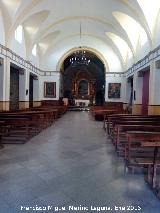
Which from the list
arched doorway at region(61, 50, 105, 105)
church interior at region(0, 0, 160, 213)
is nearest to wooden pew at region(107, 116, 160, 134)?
church interior at region(0, 0, 160, 213)

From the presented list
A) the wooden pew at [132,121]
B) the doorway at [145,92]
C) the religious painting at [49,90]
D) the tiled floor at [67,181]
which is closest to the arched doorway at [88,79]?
the religious painting at [49,90]

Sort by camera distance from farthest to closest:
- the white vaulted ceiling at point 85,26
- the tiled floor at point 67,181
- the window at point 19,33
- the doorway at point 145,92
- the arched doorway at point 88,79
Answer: the arched doorway at point 88,79, the doorway at point 145,92, the window at point 19,33, the white vaulted ceiling at point 85,26, the tiled floor at point 67,181

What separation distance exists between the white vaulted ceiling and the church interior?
7 cm

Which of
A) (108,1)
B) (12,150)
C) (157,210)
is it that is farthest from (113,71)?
(157,210)

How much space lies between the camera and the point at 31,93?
22.0 metres

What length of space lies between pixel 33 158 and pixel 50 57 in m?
18.3

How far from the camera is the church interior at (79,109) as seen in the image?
→ 3.67 meters

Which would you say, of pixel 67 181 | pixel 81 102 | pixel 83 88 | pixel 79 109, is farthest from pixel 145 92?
pixel 83 88

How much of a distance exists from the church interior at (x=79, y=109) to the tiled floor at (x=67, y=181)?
0.02 m

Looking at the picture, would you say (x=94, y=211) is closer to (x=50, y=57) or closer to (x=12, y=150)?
(x=12, y=150)

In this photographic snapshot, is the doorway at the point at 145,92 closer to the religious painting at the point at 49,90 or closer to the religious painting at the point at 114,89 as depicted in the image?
the religious painting at the point at 114,89

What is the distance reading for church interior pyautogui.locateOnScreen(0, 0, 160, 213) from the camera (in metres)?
3.67

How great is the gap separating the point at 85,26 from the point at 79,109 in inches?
392

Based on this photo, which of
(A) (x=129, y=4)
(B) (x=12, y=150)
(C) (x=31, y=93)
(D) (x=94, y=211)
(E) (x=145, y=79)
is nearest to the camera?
(D) (x=94, y=211)
